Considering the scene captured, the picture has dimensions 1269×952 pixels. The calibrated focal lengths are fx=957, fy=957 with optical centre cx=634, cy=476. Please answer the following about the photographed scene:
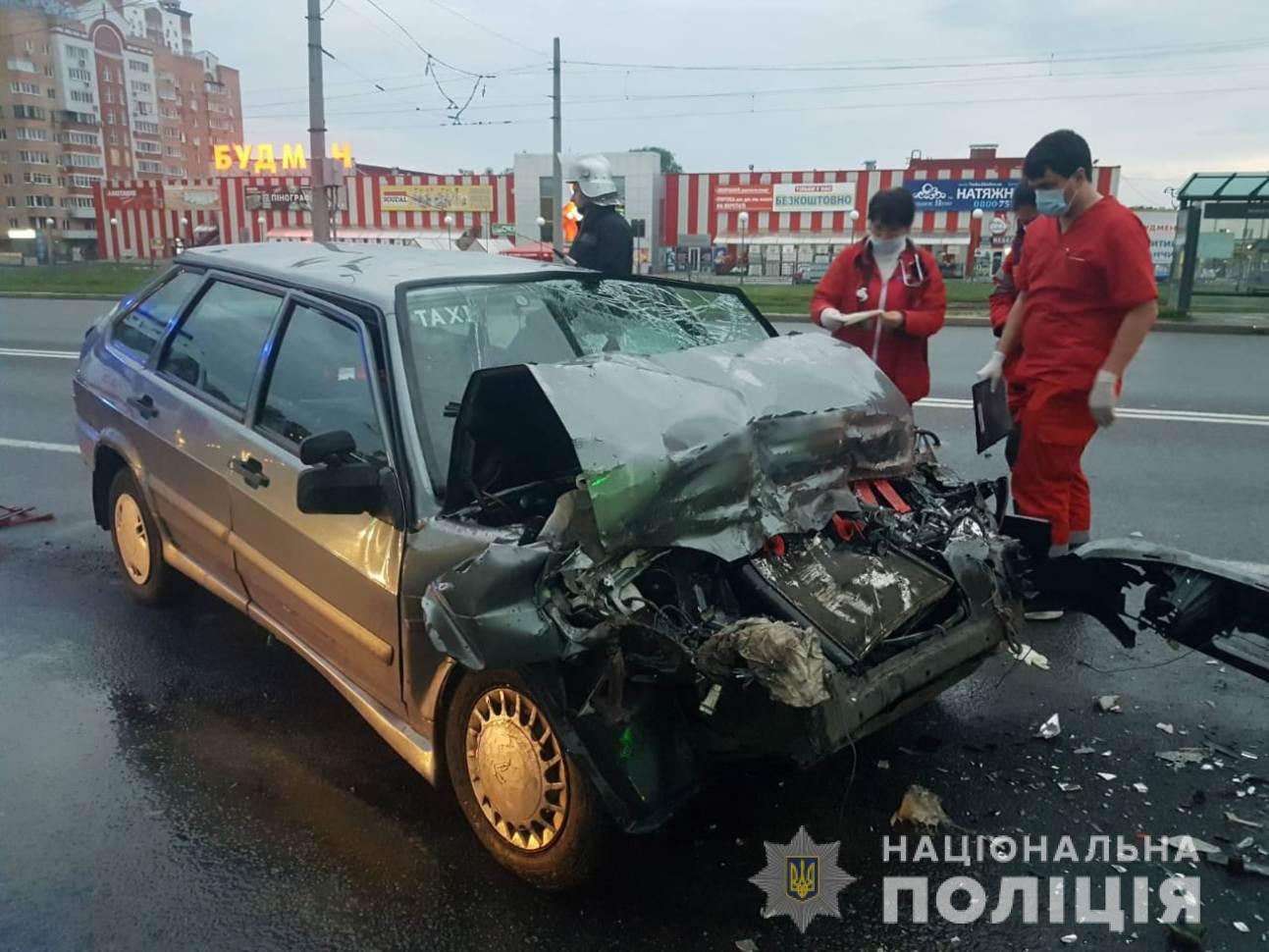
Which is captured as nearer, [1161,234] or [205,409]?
[205,409]

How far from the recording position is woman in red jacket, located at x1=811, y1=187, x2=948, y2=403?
479 cm

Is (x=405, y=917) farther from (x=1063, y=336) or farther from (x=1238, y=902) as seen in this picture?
(x=1063, y=336)

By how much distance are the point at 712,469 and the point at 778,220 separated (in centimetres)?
4581

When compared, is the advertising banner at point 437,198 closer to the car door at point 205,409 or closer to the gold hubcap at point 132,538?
the gold hubcap at point 132,538

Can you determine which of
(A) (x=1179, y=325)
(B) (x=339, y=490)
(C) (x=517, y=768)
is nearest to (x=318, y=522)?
(B) (x=339, y=490)

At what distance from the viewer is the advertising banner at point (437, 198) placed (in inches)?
1876

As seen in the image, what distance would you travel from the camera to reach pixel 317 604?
121 inches

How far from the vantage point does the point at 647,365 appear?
2.92 metres

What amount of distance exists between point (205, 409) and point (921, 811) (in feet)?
9.54

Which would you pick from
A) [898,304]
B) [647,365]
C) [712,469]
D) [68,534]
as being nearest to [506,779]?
Answer: [712,469]

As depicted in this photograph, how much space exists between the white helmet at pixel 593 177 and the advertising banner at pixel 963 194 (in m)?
38.6

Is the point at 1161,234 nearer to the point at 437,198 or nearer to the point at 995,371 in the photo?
the point at 437,198

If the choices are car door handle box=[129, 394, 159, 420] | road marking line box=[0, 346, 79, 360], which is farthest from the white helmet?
road marking line box=[0, 346, 79, 360]

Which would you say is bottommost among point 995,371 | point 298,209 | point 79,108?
point 995,371
